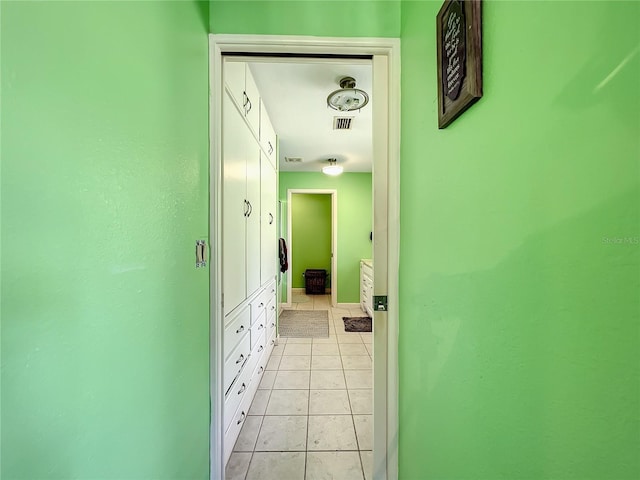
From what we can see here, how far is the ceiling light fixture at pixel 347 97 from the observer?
201cm

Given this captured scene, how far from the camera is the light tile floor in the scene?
143 cm

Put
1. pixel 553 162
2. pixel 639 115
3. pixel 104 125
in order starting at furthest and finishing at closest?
pixel 104 125 → pixel 553 162 → pixel 639 115

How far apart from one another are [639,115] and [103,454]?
3.73 ft

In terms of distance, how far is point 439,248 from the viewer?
2.75ft

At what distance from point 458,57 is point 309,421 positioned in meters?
2.16

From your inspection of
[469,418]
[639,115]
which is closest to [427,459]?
[469,418]

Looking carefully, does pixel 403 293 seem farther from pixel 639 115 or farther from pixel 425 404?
pixel 639 115

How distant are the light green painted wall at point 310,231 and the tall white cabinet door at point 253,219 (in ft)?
13.7

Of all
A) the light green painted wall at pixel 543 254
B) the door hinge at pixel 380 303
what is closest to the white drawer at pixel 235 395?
the door hinge at pixel 380 303

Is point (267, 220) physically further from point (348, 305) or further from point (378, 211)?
point (348, 305)

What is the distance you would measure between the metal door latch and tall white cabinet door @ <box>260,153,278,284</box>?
1.21 meters

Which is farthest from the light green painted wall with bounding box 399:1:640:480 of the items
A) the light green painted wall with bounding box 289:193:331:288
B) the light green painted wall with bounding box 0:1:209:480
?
the light green painted wall with bounding box 289:193:331:288

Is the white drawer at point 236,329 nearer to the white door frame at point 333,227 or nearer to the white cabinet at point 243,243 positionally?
the white cabinet at point 243,243

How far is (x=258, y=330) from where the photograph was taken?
2.21m
